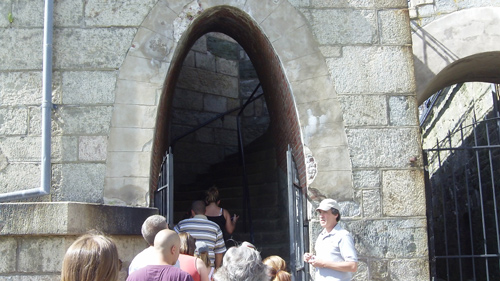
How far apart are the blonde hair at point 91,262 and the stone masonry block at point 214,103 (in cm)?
752

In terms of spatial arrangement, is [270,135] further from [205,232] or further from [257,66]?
[205,232]

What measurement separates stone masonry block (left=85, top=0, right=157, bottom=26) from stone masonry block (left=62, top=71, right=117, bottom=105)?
456 mm

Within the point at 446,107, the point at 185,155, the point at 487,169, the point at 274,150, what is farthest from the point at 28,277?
the point at 446,107

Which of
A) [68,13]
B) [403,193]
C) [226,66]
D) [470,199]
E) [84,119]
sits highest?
[226,66]

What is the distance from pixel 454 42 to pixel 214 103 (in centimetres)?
454

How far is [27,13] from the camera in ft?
17.1

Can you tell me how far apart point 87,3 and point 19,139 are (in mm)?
1302

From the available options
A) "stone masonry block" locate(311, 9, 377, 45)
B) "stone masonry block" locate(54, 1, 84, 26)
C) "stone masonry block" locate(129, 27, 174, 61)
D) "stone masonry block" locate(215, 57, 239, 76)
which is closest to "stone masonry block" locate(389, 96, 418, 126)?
"stone masonry block" locate(311, 9, 377, 45)

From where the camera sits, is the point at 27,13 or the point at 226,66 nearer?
the point at 27,13

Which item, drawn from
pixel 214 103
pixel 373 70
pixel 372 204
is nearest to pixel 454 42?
pixel 373 70

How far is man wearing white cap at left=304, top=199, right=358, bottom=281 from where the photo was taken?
4168mm

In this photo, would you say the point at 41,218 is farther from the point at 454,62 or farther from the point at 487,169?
the point at 487,169

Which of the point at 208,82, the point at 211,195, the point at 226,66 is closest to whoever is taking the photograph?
the point at 211,195

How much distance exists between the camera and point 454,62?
6422mm
